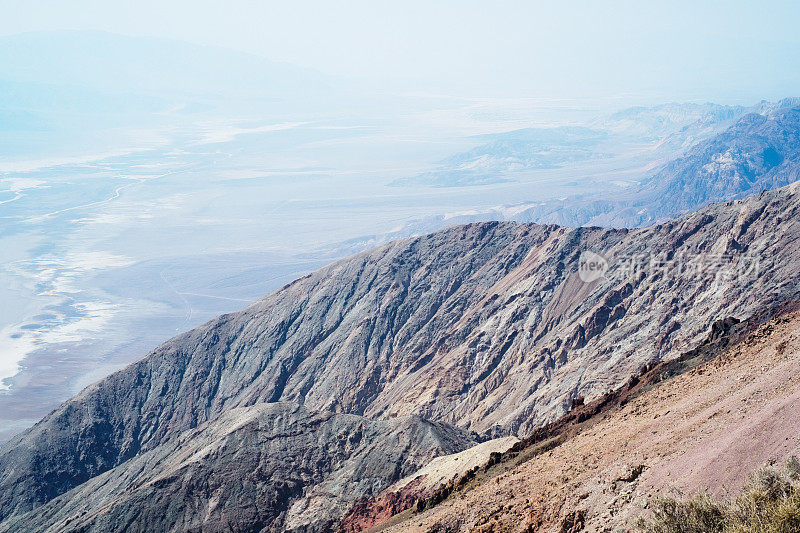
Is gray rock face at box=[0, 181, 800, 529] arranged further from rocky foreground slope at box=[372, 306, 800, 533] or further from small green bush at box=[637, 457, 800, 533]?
small green bush at box=[637, 457, 800, 533]

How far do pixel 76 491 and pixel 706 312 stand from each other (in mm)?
55220

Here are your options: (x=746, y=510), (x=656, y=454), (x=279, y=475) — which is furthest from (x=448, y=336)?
(x=746, y=510)

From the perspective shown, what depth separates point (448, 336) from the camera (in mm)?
71625

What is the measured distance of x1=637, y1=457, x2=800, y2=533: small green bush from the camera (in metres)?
12.6

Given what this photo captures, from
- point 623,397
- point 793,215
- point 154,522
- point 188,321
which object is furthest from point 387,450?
point 188,321

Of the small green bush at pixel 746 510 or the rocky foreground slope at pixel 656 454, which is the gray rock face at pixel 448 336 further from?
the small green bush at pixel 746 510

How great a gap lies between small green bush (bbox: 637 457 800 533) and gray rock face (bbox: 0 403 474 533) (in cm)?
2881

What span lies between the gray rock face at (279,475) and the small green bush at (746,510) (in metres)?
28.8

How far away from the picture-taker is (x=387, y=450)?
1773 inches

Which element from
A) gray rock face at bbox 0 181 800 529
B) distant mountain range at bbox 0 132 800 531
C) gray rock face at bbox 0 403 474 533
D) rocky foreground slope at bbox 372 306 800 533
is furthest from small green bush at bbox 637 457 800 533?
gray rock face at bbox 0 181 800 529

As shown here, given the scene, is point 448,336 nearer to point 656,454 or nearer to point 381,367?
point 381,367

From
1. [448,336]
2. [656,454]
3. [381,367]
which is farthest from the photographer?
[448,336]

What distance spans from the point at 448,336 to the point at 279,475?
99.3 feet

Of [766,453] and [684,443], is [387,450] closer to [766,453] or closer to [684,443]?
[684,443]
